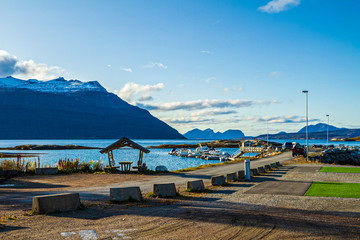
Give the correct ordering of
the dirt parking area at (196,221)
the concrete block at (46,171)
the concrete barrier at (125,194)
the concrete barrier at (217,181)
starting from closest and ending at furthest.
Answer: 1. the dirt parking area at (196,221)
2. the concrete barrier at (125,194)
3. the concrete barrier at (217,181)
4. the concrete block at (46,171)

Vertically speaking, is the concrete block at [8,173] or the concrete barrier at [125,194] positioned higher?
the concrete barrier at [125,194]

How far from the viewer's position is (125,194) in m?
A: 12.8

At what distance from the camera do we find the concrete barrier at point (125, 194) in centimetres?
1256

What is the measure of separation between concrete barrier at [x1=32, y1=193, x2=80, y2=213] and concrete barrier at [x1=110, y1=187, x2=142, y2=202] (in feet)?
5.73

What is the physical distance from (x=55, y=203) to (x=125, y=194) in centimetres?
282

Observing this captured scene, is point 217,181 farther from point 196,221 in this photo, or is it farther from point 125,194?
point 196,221

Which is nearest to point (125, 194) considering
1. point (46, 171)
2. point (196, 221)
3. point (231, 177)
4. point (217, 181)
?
point (196, 221)

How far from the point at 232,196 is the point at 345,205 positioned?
423 centimetres

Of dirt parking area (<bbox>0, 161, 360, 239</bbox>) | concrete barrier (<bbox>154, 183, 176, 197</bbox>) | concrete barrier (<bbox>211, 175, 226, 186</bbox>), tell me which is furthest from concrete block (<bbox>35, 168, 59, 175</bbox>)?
dirt parking area (<bbox>0, 161, 360, 239</bbox>)

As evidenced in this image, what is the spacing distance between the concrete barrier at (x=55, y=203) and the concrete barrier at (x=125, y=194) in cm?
175

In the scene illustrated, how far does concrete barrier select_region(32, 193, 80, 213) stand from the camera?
1036 centimetres

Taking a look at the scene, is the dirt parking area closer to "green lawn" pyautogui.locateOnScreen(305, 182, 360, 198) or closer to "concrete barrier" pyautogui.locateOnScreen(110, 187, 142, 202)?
"concrete barrier" pyautogui.locateOnScreen(110, 187, 142, 202)

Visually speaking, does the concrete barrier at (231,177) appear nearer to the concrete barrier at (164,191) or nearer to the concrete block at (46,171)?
the concrete barrier at (164,191)

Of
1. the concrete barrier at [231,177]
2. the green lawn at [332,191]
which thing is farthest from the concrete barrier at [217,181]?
the green lawn at [332,191]
